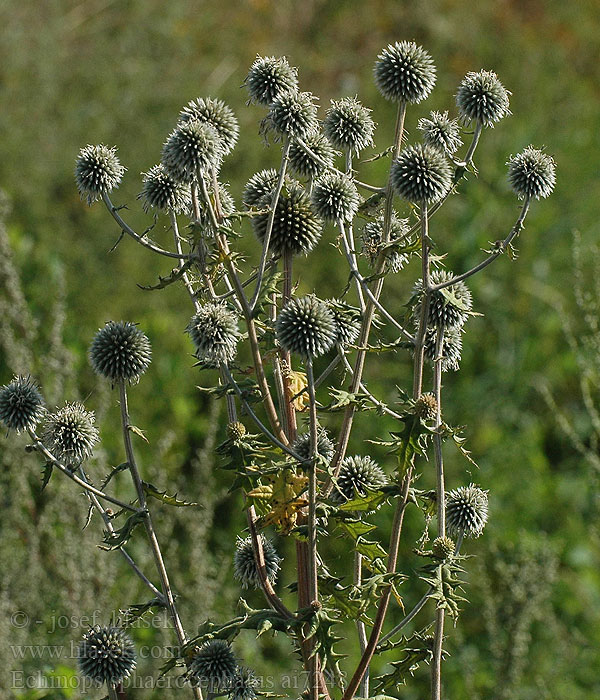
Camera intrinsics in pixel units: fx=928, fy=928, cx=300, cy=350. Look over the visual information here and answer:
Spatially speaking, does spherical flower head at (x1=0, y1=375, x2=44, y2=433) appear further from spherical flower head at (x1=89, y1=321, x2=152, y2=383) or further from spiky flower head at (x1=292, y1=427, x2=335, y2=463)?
spiky flower head at (x1=292, y1=427, x2=335, y2=463)

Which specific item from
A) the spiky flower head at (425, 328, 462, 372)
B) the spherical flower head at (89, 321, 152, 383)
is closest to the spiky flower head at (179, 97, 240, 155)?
the spherical flower head at (89, 321, 152, 383)

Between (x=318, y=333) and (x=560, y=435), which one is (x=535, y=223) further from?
(x=318, y=333)

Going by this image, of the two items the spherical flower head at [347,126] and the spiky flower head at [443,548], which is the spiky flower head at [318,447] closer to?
the spiky flower head at [443,548]

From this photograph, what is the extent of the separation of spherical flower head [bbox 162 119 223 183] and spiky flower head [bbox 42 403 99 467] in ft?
2.02

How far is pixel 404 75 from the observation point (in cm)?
212

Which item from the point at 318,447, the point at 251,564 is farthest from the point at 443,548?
the point at 251,564

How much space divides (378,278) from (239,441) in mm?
436

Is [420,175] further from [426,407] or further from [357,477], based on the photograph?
[357,477]

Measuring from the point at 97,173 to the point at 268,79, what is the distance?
44 centimetres

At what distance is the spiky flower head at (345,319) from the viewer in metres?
1.96

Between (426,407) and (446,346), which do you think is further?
(446,346)

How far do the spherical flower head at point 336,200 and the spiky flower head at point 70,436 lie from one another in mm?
701

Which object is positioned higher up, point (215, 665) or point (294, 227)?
point (294, 227)

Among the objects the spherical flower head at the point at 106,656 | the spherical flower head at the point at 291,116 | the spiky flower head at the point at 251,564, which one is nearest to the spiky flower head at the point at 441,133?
the spherical flower head at the point at 291,116
